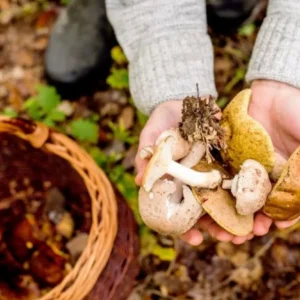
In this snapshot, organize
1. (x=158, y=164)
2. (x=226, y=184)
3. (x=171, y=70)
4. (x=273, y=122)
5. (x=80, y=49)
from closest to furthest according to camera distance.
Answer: (x=158, y=164), (x=226, y=184), (x=273, y=122), (x=171, y=70), (x=80, y=49)

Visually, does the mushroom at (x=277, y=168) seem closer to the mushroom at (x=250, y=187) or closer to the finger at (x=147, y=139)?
the mushroom at (x=250, y=187)

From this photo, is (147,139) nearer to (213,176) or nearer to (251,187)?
(213,176)

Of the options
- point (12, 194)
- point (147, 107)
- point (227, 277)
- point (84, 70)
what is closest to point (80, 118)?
point (84, 70)

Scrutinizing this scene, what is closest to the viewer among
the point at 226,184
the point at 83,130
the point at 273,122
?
the point at 226,184

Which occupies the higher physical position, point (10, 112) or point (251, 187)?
point (251, 187)

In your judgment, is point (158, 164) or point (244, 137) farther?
point (244, 137)

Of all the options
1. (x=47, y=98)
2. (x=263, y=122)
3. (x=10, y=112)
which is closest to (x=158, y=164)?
(x=263, y=122)

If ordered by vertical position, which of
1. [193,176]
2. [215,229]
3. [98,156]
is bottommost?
[98,156]
